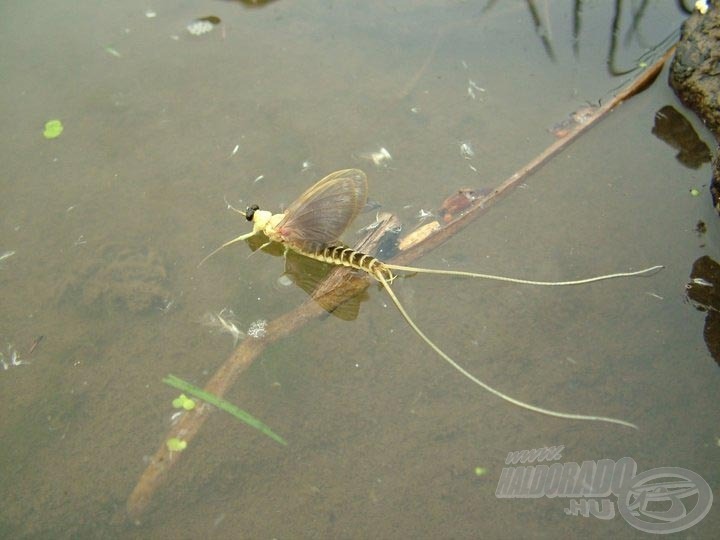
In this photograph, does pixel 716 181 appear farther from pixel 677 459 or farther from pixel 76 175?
pixel 76 175

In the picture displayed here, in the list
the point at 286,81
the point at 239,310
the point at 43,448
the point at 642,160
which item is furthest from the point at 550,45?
the point at 43,448

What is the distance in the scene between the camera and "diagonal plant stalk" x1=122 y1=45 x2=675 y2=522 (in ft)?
10.3

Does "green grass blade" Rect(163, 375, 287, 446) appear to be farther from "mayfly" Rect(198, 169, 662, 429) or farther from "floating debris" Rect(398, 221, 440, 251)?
"floating debris" Rect(398, 221, 440, 251)

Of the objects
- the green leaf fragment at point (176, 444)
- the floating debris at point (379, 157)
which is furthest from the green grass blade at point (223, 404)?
the floating debris at point (379, 157)

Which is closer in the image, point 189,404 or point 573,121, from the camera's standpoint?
point 189,404

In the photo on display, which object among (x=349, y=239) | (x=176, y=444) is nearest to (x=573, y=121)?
(x=349, y=239)

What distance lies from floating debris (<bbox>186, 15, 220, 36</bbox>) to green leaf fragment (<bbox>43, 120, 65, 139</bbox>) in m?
1.42

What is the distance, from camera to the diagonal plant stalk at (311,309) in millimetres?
3148

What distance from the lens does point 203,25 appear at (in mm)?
5301

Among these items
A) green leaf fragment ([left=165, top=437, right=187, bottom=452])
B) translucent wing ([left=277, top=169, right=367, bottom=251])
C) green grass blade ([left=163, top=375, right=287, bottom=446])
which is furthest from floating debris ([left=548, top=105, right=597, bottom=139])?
green leaf fragment ([left=165, top=437, right=187, bottom=452])

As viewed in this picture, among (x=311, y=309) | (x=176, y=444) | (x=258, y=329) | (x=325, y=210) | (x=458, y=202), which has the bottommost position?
(x=176, y=444)

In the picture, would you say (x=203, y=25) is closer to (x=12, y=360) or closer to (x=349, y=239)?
(x=349, y=239)

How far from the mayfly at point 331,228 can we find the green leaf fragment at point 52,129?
178 centimetres

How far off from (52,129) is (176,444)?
2843mm
